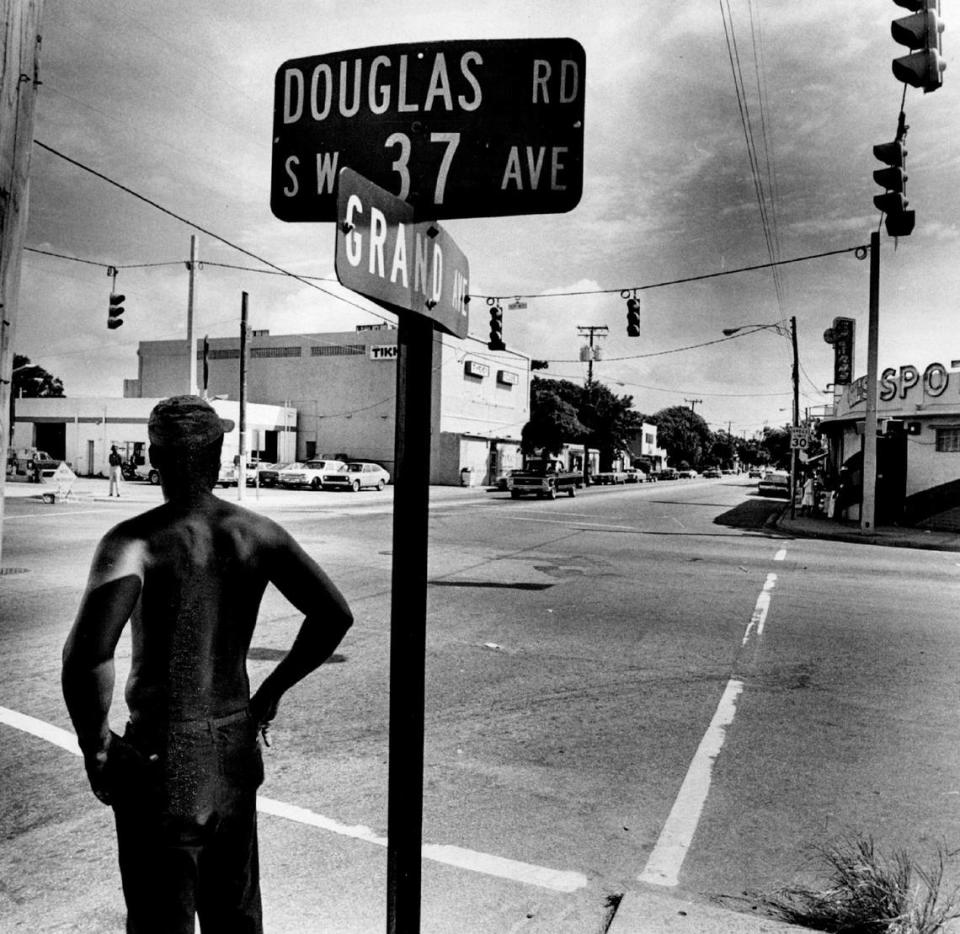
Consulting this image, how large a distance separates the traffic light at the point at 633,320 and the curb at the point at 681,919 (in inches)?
868

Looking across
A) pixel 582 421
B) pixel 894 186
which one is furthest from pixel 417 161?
pixel 582 421

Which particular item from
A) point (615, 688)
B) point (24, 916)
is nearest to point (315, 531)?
point (615, 688)

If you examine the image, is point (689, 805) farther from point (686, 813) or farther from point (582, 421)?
point (582, 421)

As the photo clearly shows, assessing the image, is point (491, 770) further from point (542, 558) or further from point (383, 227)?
point (542, 558)

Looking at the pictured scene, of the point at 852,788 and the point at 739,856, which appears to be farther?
the point at 852,788

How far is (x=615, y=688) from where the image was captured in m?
6.30

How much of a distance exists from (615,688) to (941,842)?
2722 millimetres

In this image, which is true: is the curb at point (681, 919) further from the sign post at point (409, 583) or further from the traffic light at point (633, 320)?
the traffic light at point (633, 320)

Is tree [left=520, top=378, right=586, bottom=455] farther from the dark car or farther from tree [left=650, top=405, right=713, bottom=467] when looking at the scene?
tree [left=650, top=405, right=713, bottom=467]

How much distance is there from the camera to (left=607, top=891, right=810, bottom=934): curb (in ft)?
9.82

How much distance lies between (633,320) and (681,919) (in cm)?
2231

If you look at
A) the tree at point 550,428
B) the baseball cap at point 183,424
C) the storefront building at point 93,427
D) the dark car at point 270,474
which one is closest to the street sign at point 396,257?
the baseball cap at point 183,424

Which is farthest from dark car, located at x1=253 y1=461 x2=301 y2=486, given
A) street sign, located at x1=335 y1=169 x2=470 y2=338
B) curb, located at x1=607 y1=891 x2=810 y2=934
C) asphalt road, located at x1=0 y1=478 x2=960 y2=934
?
street sign, located at x1=335 y1=169 x2=470 y2=338

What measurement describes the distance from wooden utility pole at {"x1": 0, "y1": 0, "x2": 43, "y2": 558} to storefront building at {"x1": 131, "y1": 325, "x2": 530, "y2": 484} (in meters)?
45.9
